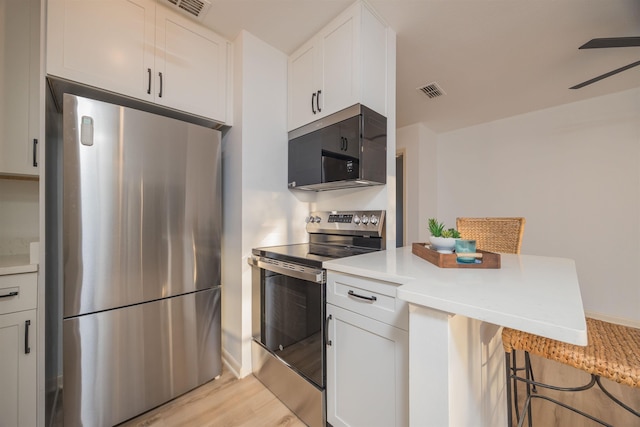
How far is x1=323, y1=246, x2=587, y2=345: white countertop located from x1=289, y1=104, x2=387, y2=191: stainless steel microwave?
663 mm

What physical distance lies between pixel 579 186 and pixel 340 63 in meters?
3.17

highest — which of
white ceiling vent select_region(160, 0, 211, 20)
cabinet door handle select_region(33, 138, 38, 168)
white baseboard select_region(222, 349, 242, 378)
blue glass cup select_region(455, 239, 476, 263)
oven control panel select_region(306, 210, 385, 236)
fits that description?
white ceiling vent select_region(160, 0, 211, 20)

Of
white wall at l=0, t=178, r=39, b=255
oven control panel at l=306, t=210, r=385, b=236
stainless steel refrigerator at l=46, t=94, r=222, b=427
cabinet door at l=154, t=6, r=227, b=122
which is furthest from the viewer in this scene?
oven control panel at l=306, t=210, r=385, b=236

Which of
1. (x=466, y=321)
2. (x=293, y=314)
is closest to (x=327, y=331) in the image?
(x=293, y=314)

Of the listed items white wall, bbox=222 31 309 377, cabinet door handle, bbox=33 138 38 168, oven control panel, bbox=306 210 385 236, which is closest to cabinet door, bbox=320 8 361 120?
white wall, bbox=222 31 309 377

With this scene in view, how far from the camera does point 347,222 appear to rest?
6.08ft

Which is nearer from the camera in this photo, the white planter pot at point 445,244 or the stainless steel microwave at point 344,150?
the white planter pot at point 445,244

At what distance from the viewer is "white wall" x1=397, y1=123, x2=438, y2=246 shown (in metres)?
3.57

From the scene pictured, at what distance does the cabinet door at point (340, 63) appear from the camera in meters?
1.53

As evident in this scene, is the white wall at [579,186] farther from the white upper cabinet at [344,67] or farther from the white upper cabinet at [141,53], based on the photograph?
the white upper cabinet at [141,53]

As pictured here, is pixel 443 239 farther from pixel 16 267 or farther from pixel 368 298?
pixel 16 267

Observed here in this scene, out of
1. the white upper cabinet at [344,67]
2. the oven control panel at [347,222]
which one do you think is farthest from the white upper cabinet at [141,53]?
the oven control panel at [347,222]

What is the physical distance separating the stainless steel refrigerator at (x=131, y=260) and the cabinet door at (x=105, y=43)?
23 centimetres

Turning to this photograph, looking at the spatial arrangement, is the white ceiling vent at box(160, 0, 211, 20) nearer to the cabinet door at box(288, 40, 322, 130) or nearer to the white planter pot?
the cabinet door at box(288, 40, 322, 130)
